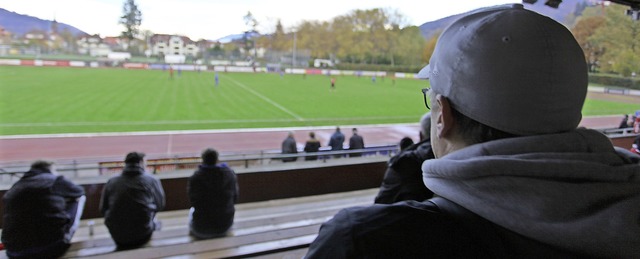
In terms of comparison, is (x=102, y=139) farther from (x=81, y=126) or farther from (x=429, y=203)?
(x=429, y=203)

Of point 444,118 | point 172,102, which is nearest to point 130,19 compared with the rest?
point 172,102

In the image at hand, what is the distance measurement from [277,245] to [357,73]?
1207 inches

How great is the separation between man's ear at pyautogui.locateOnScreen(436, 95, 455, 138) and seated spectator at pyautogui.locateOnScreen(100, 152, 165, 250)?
7.87 feet

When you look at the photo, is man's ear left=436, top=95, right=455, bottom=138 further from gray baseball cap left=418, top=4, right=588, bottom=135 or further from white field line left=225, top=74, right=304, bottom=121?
white field line left=225, top=74, right=304, bottom=121

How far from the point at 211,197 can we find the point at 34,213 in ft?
3.36

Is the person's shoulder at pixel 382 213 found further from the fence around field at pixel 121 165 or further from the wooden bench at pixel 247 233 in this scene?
the fence around field at pixel 121 165

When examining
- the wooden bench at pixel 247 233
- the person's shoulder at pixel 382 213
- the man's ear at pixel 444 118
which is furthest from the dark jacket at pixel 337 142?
the person's shoulder at pixel 382 213

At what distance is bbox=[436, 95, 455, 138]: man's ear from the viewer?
58cm

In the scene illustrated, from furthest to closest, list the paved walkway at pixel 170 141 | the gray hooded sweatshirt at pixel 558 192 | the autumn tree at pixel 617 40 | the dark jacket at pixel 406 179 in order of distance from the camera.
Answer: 1. the paved walkway at pixel 170 141
2. the autumn tree at pixel 617 40
3. the dark jacket at pixel 406 179
4. the gray hooded sweatshirt at pixel 558 192

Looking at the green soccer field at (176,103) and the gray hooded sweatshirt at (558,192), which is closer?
the gray hooded sweatshirt at (558,192)

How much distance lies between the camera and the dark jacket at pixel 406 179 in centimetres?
166

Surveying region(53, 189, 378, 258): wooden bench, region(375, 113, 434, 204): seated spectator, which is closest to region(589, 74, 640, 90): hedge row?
region(53, 189, 378, 258): wooden bench

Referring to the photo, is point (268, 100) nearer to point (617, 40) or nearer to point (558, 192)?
point (617, 40)

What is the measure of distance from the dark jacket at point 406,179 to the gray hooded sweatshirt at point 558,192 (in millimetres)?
1154
